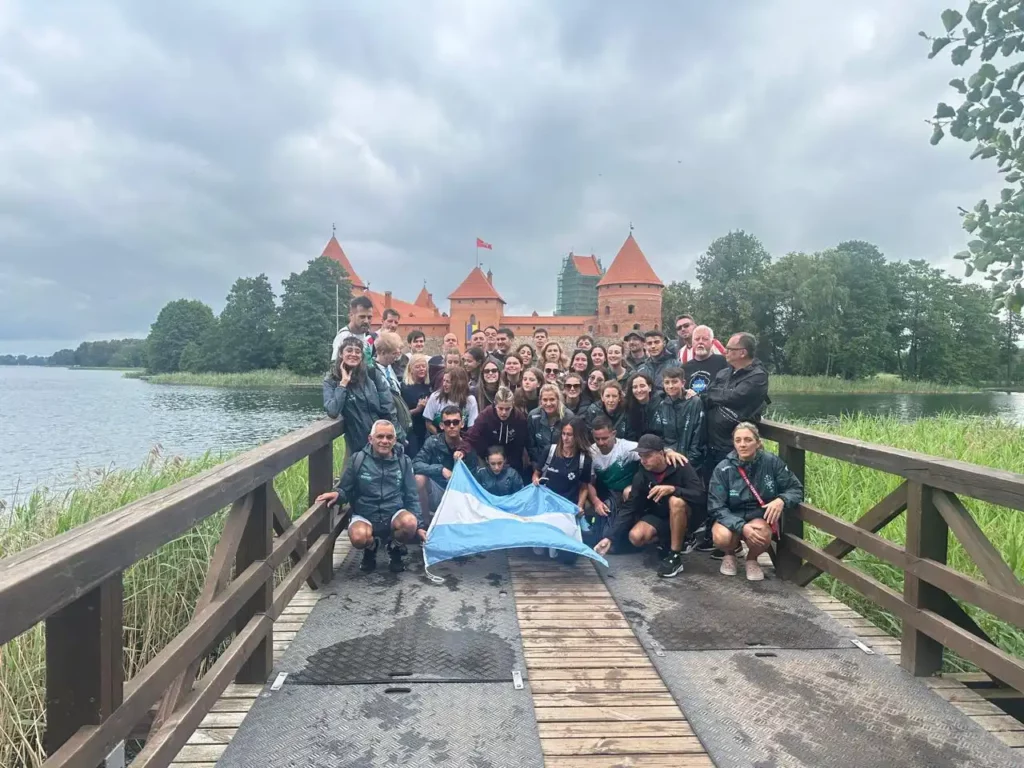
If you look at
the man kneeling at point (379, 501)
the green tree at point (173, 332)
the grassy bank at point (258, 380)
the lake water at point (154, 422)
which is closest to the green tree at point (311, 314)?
the grassy bank at point (258, 380)

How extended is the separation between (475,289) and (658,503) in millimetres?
55137

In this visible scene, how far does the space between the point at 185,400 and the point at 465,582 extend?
37711mm

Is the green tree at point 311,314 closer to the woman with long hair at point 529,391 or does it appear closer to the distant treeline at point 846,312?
the distant treeline at point 846,312

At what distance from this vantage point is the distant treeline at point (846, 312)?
147 ft

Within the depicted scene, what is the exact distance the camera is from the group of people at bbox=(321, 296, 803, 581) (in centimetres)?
410

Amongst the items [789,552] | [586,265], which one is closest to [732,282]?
[789,552]

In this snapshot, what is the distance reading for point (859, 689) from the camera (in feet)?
8.95

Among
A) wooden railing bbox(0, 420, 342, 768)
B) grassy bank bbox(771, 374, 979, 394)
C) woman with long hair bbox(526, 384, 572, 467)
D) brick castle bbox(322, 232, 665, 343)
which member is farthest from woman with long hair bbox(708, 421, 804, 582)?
brick castle bbox(322, 232, 665, 343)

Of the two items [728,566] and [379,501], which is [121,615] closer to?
[379,501]

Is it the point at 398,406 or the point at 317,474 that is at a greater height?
the point at 398,406

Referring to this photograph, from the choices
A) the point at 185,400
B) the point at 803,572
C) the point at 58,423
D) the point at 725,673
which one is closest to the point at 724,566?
the point at 803,572

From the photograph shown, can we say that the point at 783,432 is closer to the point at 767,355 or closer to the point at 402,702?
the point at 402,702

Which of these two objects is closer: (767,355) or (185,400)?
(185,400)

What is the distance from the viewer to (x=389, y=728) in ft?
7.94
